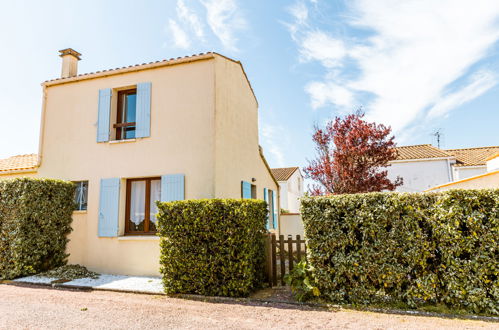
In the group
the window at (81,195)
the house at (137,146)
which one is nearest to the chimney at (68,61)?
the house at (137,146)

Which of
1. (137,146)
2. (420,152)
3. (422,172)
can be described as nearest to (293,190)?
(422,172)

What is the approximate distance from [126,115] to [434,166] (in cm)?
2197

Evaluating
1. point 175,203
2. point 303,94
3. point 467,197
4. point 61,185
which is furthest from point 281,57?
point 61,185

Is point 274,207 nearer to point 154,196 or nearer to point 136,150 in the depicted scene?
point 154,196

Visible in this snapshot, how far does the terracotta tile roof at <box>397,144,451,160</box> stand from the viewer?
2247 centimetres

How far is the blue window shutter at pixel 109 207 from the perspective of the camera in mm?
8953

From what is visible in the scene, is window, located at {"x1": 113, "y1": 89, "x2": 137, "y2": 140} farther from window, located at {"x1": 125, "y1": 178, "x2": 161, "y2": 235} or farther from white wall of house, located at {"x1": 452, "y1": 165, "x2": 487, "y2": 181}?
white wall of house, located at {"x1": 452, "y1": 165, "x2": 487, "y2": 181}

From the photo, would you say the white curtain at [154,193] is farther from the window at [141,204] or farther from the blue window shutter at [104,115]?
the blue window shutter at [104,115]

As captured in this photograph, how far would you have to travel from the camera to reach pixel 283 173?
29.0m

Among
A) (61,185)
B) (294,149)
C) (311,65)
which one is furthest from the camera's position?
(294,149)

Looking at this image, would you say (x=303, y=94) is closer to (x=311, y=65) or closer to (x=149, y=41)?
(x=311, y=65)

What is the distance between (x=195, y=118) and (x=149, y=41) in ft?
11.0

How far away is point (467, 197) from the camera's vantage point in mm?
5348

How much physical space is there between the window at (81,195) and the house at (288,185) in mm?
18089
